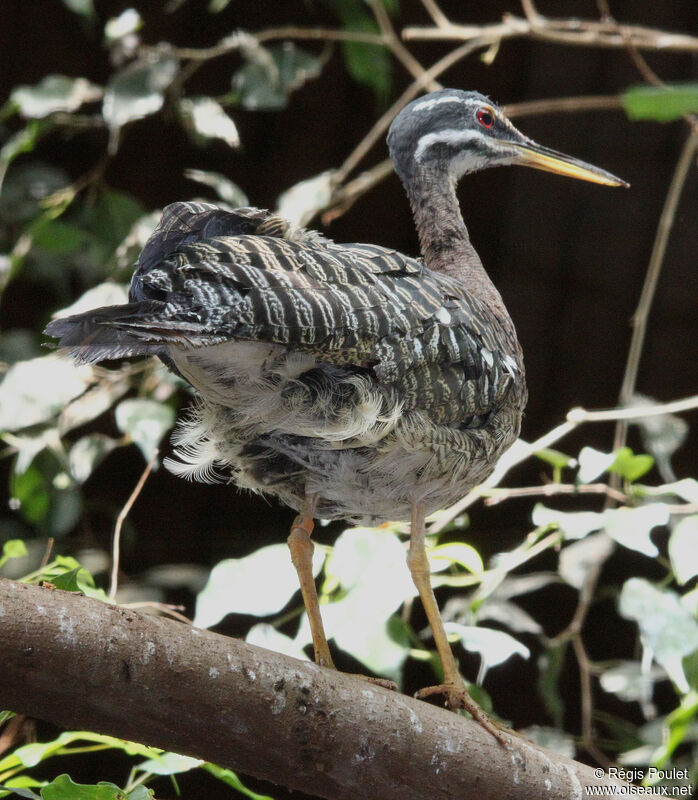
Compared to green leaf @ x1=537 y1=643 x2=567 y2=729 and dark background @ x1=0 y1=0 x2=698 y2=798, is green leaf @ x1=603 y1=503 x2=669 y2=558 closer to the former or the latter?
green leaf @ x1=537 y1=643 x2=567 y2=729

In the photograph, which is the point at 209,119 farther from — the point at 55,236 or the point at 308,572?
the point at 308,572

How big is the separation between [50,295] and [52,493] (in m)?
0.59

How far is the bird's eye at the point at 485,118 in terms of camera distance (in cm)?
182

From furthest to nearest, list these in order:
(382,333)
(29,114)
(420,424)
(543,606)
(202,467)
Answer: (543,606) < (29,114) < (202,467) < (420,424) < (382,333)

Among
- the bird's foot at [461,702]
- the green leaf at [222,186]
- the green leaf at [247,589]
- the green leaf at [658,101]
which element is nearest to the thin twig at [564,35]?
the green leaf at [222,186]

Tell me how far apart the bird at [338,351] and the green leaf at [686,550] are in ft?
1.02

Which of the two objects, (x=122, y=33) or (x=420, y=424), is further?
(x=122, y=33)

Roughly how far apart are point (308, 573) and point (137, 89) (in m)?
1.18

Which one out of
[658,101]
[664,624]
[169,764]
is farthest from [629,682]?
[658,101]

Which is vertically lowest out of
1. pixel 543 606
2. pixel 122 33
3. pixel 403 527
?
pixel 543 606

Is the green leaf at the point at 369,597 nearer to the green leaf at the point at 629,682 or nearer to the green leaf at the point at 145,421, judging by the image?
the green leaf at the point at 145,421

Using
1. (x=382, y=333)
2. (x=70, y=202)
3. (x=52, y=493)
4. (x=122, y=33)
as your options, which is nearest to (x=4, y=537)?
(x=52, y=493)

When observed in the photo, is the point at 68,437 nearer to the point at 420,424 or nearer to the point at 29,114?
the point at 29,114

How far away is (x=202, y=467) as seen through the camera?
1.64m
